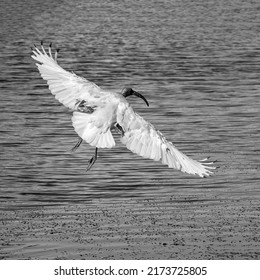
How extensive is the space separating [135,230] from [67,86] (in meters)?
2.55

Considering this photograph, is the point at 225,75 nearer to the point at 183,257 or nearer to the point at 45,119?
the point at 45,119

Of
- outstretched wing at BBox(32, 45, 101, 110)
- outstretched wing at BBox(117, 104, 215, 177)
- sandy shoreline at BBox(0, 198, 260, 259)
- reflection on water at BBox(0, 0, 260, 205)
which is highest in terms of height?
outstretched wing at BBox(117, 104, 215, 177)

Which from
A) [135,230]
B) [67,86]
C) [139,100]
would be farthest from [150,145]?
[139,100]

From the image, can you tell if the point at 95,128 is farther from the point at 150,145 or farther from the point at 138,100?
the point at 138,100

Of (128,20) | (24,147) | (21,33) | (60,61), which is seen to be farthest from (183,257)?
(128,20)

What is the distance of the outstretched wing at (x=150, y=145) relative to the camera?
42.3 feet

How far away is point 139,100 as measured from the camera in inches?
1102

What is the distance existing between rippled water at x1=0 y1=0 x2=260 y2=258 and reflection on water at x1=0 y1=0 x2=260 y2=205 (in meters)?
0.03

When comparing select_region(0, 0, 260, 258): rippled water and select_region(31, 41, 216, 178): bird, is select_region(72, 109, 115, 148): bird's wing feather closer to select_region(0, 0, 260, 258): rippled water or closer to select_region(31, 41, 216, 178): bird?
select_region(31, 41, 216, 178): bird

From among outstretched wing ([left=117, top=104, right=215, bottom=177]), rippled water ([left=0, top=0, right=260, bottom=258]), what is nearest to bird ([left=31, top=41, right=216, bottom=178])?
outstretched wing ([left=117, top=104, right=215, bottom=177])

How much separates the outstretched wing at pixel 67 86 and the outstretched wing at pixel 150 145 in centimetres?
96

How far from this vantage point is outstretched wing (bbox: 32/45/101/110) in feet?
48.1

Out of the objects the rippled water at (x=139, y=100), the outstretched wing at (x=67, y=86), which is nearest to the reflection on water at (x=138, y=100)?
the rippled water at (x=139, y=100)

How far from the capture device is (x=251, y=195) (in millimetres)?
18141
